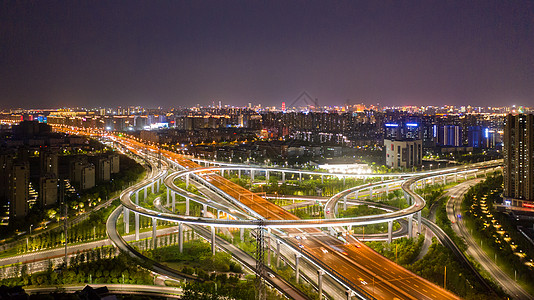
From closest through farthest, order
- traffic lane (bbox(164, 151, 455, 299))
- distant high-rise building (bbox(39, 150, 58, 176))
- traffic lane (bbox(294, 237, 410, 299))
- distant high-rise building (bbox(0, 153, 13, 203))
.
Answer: traffic lane (bbox(294, 237, 410, 299)) < traffic lane (bbox(164, 151, 455, 299)) < distant high-rise building (bbox(0, 153, 13, 203)) < distant high-rise building (bbox(39, 150, 58, 176))

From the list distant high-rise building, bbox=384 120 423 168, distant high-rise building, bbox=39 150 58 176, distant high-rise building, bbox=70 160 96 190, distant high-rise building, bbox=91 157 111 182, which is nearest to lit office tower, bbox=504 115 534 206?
distant high-rise building, bbox=384 120 423 168

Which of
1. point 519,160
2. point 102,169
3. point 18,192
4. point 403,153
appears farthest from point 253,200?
point 403,153

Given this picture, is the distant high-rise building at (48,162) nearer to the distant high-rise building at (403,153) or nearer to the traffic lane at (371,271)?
the traffic lane at (371,271)

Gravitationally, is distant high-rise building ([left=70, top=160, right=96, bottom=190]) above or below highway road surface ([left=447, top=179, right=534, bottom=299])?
above

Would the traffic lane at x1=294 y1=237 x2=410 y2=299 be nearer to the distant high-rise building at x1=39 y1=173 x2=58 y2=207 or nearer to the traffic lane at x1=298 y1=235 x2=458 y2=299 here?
the traffic lane at x1=298 y1=235 x2=458 y2=299

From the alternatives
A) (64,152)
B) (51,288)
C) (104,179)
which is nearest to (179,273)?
(51,288)

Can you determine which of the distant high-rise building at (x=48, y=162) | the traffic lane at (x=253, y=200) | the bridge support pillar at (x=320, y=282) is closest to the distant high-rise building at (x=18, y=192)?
the distant high-rise building at (x=48, y=162)

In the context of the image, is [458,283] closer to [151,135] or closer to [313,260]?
[313,260]
